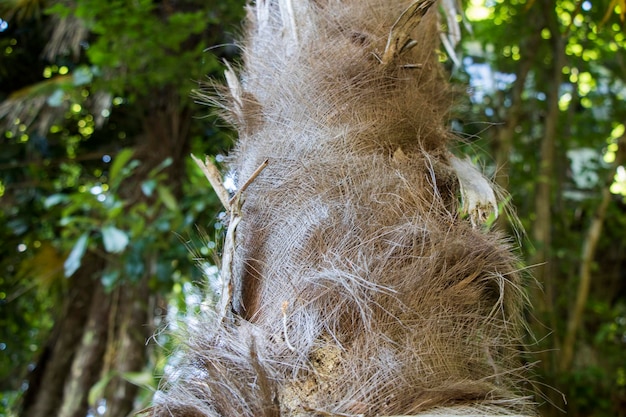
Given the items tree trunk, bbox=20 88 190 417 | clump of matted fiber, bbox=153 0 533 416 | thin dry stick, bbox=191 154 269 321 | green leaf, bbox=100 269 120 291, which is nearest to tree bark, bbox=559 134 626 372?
tree trunk, bbox=20 88 190 417

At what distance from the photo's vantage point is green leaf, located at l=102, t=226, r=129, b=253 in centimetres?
380

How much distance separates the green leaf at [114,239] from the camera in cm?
380

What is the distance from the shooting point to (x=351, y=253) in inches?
54.9

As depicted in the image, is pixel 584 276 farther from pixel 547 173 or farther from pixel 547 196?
pixel 547 173

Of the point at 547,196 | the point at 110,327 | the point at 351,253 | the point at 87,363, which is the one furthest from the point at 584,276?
the point at 351,253

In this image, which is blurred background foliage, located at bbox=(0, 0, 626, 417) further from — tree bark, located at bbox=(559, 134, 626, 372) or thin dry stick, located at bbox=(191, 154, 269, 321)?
thin dry stick, located at bbox=(191, 154, 269, 321)

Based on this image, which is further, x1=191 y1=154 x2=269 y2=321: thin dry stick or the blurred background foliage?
the blurred background foliage

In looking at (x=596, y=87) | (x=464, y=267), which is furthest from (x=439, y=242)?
(x=596, y=87)

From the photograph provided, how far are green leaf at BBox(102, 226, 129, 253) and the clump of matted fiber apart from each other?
7.11 ft

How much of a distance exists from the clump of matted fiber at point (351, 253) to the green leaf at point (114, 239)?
7.11 ft

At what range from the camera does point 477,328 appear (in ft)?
4.51

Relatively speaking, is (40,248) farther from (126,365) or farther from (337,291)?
(337,291)

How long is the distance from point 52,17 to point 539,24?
4.00 meters

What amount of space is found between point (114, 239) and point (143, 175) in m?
1.59
